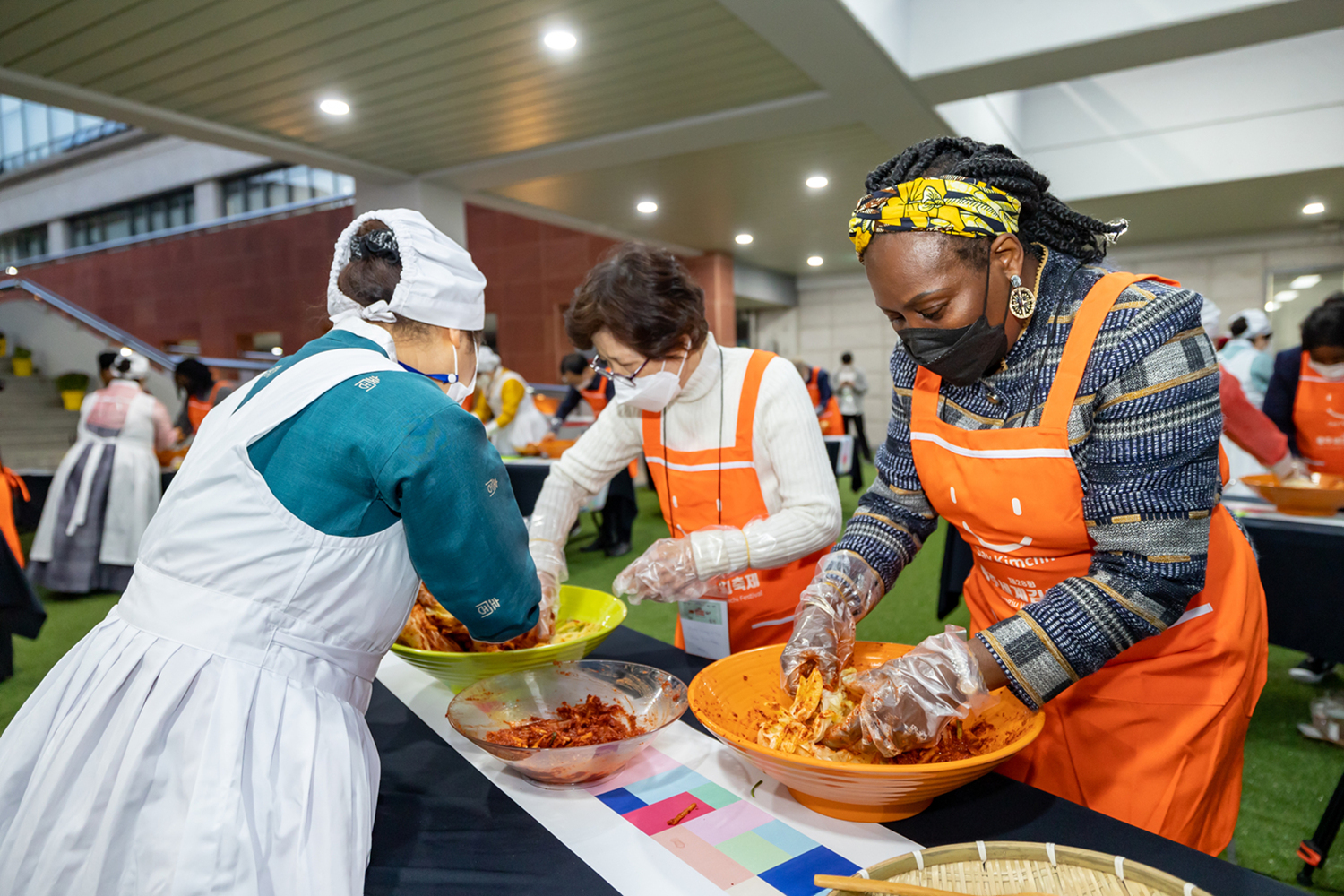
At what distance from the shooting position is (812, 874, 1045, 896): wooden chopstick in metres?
0.72

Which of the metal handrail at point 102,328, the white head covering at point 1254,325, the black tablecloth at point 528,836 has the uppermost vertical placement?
the metal handrail at point 102,328

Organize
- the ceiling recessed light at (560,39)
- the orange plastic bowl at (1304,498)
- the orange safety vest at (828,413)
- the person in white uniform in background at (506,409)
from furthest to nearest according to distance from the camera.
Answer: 1. the orange safety vest at (828,413)
2. the person in white uniform in background at (506,409)
3. the ceiling recessed light at (560,39)
4. the orange plastic bowl at (1304,498)

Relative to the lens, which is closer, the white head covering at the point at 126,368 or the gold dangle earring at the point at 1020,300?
the gold dangle earring at the point at 1020,300

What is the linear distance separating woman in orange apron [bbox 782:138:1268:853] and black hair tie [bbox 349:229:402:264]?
70 cm

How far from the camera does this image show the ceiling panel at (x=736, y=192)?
6723mm

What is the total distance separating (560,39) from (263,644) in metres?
4.26

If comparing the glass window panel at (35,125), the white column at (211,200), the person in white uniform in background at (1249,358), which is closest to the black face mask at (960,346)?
the person in white uniform in background at (1249,358)

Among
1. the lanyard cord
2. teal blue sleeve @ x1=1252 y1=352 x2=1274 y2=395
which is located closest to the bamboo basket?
the lanyard cord

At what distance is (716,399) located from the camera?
188cm

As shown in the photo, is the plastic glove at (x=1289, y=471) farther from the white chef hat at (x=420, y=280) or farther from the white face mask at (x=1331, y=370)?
the white chef hat at (x=420, y=280)

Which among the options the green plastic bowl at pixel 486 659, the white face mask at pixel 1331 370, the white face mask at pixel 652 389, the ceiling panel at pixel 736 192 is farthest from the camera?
the ceiling panel at pixel 736 192

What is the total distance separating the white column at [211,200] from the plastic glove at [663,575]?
15538 millimetres

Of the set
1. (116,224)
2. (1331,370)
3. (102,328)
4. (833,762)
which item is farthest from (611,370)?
(116,224)

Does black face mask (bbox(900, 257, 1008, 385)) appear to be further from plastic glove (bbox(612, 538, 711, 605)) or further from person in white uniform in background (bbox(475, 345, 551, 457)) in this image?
person in white uniform in background (bbox(475, 345, 551, 457))
